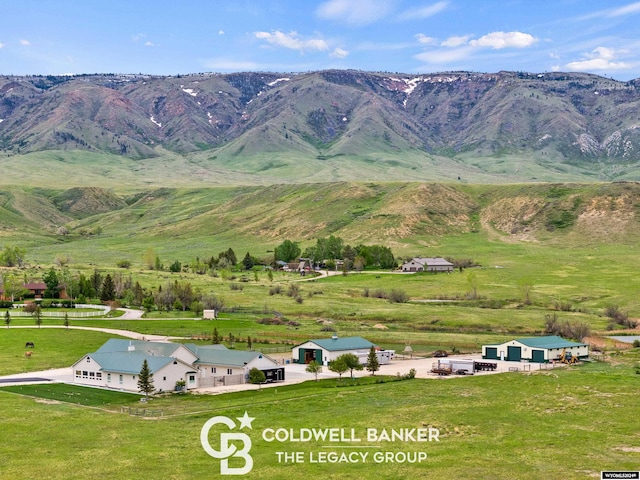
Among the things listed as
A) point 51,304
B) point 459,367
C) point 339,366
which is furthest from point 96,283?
point 459,367

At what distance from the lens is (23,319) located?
353 ft

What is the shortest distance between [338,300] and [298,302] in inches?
335

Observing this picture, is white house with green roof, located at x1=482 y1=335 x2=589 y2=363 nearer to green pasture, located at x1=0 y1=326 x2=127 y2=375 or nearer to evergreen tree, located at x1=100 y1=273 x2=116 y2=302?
green pasture, located at x1=0 y1=326 x2=127 y2=375

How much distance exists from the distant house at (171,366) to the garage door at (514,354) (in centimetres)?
2521

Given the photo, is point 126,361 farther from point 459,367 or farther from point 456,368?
point 459,367

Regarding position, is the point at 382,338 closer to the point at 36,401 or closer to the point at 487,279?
the point at 36,401

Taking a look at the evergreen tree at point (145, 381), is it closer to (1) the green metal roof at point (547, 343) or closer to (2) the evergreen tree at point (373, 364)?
(2) the evergreen tree at point (373, 364)

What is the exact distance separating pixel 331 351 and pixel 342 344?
2.49 m

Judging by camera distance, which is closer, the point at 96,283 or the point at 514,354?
the point at 514,354

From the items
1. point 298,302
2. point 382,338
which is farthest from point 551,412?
point 298,302

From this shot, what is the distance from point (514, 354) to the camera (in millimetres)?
81250

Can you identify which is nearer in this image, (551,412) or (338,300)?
(551,412)

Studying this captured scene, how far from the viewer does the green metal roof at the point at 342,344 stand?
78.9 meters

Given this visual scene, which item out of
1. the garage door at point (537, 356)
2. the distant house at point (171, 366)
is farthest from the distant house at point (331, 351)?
the garage door at point (537, 356)
